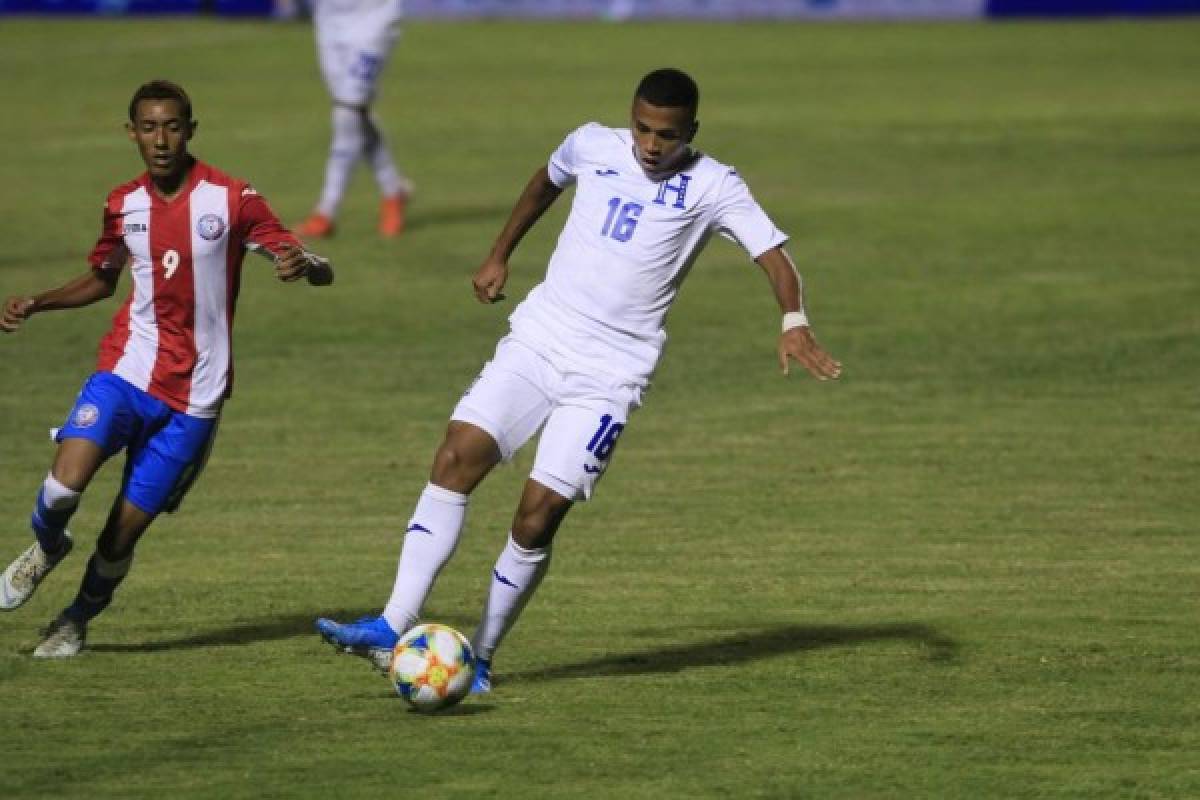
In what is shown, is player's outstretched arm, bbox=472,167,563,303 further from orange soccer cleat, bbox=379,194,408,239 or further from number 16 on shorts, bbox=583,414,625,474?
orange soccer cleat, bbox=379,194,408,239

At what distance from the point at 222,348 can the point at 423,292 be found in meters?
10.3

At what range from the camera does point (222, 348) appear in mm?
9125

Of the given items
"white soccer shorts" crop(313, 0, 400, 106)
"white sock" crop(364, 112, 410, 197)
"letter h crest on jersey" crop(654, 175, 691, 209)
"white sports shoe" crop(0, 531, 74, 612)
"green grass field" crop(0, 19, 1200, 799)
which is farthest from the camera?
"white sock" crop(364, 112, 410, 197)

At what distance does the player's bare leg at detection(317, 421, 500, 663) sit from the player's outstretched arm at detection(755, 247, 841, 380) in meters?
1.10

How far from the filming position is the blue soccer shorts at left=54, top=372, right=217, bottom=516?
892 cm

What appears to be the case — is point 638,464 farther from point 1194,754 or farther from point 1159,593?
point 1194,754

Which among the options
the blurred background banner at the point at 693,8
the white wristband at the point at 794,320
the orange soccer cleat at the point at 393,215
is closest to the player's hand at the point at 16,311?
the white wristband at the point at 794,320

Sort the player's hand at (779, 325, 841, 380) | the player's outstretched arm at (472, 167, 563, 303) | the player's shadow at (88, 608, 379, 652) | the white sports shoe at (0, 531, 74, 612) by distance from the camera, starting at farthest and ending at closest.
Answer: the player's shadow at (88, 608, 379, 652), the white sports shoe at (0, 531, 74, 612), the player's outstretched arm at (472, 167, 563, 303), the player's hand at (779, 325, 841, 380)

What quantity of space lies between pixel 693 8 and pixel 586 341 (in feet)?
131

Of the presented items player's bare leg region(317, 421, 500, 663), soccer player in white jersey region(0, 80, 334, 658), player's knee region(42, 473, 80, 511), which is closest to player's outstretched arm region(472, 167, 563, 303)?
soccer player in white jersey region(0, 80, 334, 658)

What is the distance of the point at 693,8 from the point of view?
47.9m

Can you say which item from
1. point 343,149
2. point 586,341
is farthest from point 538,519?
point 343,149

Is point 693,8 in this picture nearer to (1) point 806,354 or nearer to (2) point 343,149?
(2) point 343,149

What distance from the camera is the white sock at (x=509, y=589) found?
8625 millimetres
